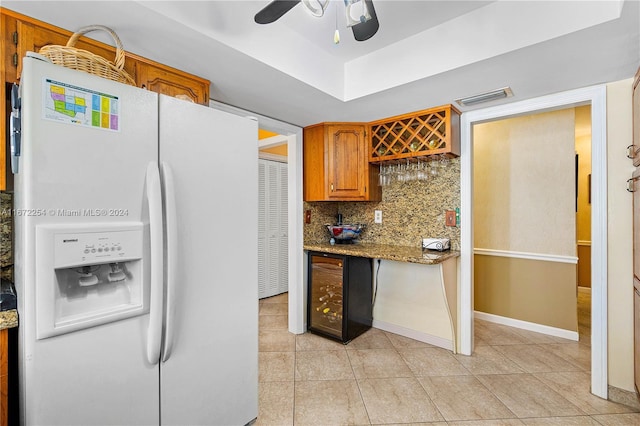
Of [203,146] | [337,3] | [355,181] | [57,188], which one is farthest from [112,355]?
[355,181]

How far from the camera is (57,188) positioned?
106 cm

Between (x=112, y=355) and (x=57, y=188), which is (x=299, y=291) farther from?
(x=57, y=188)

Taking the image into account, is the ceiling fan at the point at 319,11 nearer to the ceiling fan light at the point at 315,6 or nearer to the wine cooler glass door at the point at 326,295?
the ceiling fan light at the point at 315,6

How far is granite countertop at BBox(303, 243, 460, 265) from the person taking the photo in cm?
252

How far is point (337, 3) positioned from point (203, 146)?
3.73 ft

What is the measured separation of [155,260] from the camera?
1.25 meters

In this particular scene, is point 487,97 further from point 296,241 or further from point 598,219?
point 296,241

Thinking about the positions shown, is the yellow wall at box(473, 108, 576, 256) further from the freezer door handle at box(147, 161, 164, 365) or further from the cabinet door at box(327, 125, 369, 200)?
the freezer door handle at box(147, 161, 164, 365)

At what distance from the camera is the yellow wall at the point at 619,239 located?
2.03 metres

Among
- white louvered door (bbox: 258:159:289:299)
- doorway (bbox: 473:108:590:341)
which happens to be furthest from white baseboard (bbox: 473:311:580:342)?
white louvered door (bbox: 258:159:289:299)

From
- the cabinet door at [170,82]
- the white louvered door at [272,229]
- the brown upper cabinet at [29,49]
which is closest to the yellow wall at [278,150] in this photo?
the white louvered door at [272,229]

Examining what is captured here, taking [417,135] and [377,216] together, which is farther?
[377,216]

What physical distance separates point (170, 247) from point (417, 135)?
2270 millimetres

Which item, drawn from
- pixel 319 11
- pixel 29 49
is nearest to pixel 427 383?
pixel 319 11
